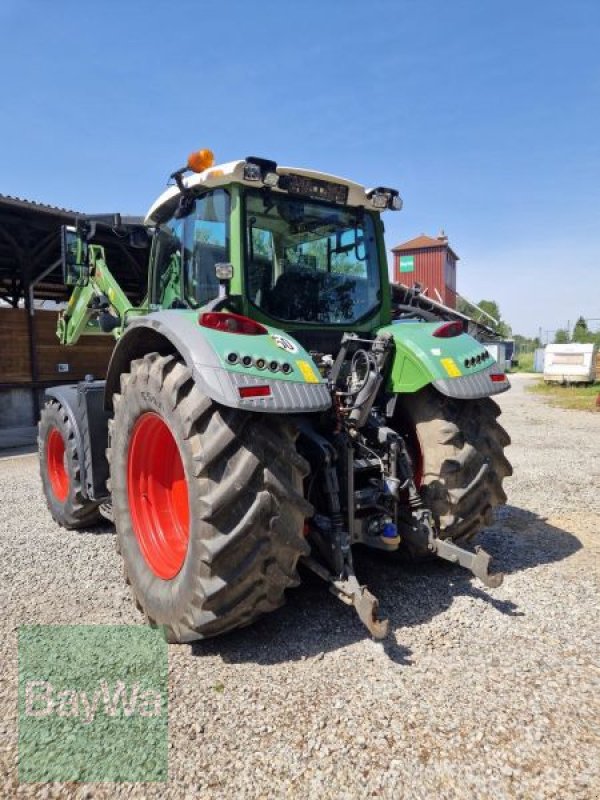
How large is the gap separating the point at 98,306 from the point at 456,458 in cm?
351

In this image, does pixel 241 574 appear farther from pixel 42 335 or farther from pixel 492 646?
pixel 42 335

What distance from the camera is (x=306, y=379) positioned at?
242 centimetres

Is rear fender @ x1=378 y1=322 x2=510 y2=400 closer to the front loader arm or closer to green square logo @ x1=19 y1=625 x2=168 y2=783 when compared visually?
green square logo @ x1=19 y1=625 x2=168 y2=783

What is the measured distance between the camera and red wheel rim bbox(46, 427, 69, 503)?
458 centimetres

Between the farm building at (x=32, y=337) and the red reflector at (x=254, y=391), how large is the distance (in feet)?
28.6

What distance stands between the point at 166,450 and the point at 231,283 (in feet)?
3.30

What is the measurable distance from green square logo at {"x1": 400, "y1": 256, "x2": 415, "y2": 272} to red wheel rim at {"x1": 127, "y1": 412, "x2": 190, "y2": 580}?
3378cm

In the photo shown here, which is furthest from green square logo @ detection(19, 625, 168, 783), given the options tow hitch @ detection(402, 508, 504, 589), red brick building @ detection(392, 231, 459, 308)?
red brick building @ detection(392, 231, 459, 308)

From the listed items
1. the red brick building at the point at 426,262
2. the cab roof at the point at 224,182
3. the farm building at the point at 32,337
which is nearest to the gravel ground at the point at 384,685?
the cab roof at the point at 224,182

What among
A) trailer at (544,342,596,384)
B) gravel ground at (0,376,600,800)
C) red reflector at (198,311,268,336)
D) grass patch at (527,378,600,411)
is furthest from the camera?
trailer at (544,342,596,384)

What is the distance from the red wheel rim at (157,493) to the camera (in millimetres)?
2904

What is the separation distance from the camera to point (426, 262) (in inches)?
1367

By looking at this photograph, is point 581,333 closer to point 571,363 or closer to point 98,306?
point 571,363

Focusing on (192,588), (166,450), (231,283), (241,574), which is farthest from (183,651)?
(231,283)
